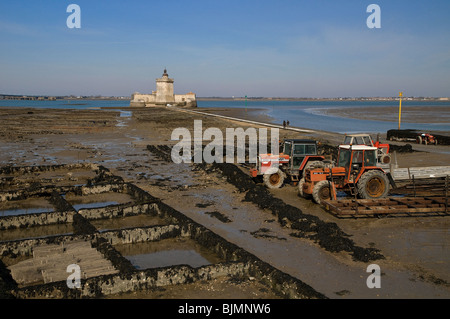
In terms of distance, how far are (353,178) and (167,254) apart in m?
6.46

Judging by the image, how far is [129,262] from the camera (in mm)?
7777

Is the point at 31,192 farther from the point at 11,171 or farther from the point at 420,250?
the point at 420,250

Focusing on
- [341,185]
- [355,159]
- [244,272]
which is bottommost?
[244,272]

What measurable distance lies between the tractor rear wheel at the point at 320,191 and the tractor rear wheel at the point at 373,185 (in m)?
0.97

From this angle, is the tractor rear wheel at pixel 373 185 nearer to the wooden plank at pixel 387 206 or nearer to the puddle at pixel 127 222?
the wooden plank at pixel 387 206

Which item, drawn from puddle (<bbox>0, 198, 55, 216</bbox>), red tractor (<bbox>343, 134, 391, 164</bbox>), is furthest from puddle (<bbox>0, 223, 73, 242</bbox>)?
red tractor (<bbox>343, 134, 391, 164</bbox>)

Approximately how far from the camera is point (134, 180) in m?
16.9

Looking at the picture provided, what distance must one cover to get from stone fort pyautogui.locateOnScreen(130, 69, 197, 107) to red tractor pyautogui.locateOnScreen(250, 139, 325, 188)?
82.0 meters

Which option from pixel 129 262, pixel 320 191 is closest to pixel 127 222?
pixel 129 262

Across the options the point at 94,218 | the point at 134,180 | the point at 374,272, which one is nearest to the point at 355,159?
the point at 374,272

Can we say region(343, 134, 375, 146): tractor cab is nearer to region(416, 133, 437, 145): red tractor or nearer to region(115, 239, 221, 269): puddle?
region(115, 239, 221, 269): puddle

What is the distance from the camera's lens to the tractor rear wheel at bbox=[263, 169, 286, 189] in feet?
48.6

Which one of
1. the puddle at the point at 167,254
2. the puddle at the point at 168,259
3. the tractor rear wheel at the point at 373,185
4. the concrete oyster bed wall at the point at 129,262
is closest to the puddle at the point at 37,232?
the concrete oyster bed wall at the point at 129,262
